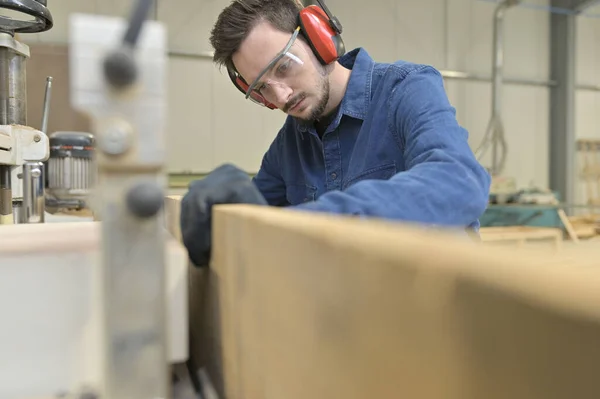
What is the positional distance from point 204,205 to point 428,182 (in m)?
0.34

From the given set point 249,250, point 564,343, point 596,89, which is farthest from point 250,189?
point 596,89

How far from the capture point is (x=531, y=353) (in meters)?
0.19

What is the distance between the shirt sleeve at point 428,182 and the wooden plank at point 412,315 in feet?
0.75

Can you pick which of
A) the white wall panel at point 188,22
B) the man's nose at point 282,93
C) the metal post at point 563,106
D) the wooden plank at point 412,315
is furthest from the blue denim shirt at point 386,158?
the metal post at point 563,106

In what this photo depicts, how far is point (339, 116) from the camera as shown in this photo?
128 centimetres

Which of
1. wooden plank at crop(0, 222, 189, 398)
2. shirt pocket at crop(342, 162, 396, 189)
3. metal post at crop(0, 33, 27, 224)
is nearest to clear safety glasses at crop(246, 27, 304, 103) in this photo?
shirt pocket at crop(342, 162, 396, 189)

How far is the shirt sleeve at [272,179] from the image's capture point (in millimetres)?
1578

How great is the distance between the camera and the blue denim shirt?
25.9 inches

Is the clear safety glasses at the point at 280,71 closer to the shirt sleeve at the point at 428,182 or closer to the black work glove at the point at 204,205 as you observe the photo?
the shirt sleeve at the point at 428,182

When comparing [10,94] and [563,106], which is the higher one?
[563,106]

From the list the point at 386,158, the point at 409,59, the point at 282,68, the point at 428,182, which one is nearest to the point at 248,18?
the point at 282,68

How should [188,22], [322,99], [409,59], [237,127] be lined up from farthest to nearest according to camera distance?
[409,59], [237,127], [188,22], [322,99]

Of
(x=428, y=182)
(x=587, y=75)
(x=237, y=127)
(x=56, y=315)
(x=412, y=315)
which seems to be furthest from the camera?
(x=587, y=75)

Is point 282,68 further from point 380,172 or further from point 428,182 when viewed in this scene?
point 428,182
